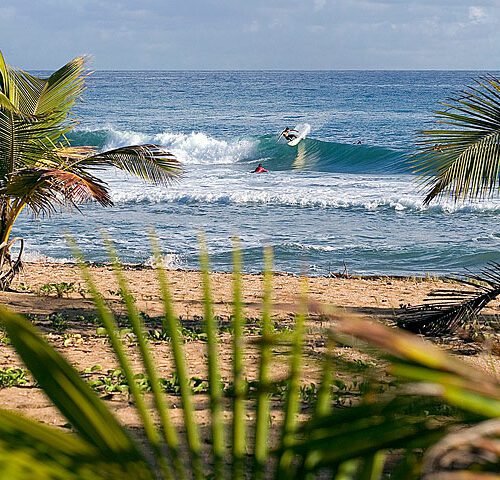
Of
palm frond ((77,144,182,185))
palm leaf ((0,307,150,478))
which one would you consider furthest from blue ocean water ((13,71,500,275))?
palm frond ((77,144,182,185))

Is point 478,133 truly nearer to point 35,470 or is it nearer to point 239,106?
point 35,470

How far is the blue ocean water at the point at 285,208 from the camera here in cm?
1577

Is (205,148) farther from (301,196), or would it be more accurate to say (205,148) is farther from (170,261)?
(170,261)

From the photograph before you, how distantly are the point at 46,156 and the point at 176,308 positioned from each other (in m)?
2.18

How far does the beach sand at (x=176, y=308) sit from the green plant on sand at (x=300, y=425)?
Result: 5.37 feet

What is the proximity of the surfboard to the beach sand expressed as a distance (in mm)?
25917

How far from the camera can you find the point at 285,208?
74.6ft

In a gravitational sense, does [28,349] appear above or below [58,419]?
above

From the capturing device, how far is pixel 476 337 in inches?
283

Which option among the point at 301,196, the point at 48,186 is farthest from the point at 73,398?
the point at 301,196

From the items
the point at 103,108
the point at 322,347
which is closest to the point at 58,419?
the point at 322,347

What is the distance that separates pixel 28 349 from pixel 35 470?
257 millimetres

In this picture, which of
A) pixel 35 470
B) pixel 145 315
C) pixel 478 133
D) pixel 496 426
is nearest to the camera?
pixel 496 426

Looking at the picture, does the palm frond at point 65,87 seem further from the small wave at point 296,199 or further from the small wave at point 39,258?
the small wave at point 296,199
